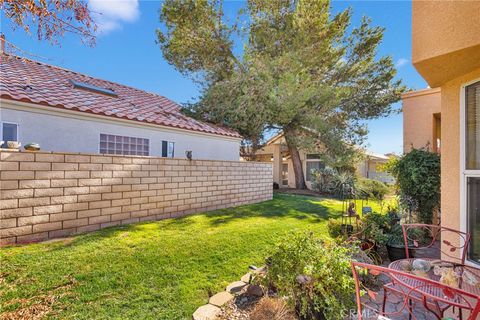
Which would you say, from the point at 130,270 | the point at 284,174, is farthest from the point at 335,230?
the point at 284,174

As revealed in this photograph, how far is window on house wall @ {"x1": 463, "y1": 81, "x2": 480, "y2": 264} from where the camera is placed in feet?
13.1

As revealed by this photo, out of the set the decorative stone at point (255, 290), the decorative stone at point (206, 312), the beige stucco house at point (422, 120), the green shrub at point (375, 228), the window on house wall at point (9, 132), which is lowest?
the decorative stone at point (206, 312)

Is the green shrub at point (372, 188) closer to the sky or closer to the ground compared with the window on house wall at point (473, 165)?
closer to the ground

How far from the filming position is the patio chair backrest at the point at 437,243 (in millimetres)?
4027

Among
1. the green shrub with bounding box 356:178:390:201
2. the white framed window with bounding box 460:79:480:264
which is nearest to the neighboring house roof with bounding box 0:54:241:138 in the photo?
the green shrub with bounding box 356:178:390:201

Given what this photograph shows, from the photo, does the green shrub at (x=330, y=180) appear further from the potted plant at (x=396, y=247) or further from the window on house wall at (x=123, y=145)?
the window on house wall at (x=123, y=145)

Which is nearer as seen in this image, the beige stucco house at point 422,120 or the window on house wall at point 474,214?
the window on house wall at point 474,214

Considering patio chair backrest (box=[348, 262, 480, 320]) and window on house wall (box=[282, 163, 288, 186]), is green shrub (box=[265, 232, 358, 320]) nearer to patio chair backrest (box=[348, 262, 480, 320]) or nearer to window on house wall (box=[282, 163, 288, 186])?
patio chair backrest (box=[348, 262, 480, 320])

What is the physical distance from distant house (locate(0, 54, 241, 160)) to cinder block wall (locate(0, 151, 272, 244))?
224 centimetres

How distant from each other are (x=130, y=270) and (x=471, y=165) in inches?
249

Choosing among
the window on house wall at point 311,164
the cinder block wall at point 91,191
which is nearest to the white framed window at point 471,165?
the cinder block wall at point 91,191

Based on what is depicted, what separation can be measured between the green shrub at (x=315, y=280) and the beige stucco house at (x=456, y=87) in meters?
2.30


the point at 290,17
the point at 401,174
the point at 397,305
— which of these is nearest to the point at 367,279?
the point at 397,305

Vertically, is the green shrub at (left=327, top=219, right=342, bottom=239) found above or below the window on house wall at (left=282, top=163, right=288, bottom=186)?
below
